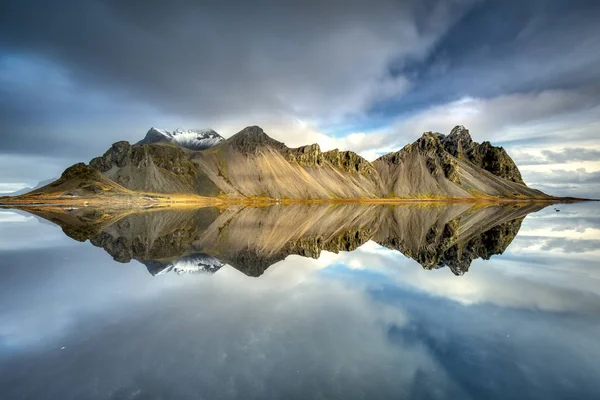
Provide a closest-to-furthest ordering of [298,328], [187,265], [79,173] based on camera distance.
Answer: [298,328]
[187,265]
[79,173]

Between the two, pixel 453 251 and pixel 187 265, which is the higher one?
pixel 187 265

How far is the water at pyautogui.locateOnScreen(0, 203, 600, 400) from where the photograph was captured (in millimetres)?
8914

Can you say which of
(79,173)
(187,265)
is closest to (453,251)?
(187,265)

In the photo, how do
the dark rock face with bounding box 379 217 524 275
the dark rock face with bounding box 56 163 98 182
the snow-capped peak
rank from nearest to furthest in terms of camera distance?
1. the snow-capped peak
2. the dark rock face with bounding box 379 217 524 275
3. the dark rock face with bounding box 56 163 98 182

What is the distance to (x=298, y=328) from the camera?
12.5 m

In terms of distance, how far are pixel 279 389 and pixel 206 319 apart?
19.5 feet

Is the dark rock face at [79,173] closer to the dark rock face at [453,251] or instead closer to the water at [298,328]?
the water at [298,328]

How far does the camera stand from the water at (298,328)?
29.2 feet

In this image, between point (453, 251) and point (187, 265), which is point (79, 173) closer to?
point (187, 265)

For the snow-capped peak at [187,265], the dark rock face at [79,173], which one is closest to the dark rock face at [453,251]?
the snow-capped peak at [187,265]

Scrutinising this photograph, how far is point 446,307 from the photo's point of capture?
14914 mm

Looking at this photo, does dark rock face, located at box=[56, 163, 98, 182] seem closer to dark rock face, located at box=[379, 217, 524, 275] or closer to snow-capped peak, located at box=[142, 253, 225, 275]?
snow-capped peak, located at box=[142, 253, 225, 275]

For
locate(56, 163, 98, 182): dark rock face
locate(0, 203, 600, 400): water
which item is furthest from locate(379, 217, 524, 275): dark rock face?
locate(56, 163, 98, 182): dark rock face

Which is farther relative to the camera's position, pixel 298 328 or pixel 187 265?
pixel 187 265
